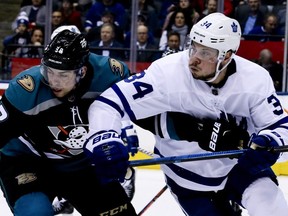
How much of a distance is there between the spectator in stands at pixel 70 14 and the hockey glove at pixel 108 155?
3842 mm

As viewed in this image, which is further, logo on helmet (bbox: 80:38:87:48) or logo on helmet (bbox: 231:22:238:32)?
logo on helmet (bbox: 80:38:87:48)

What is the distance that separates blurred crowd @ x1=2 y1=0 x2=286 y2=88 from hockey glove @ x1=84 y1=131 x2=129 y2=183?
3.40 metres

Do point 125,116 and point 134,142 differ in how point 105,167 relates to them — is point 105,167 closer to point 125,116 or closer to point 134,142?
point 125,116

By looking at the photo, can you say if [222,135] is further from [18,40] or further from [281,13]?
[18,40]

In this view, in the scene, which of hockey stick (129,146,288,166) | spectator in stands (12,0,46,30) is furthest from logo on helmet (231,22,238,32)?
spectator in stands (12,0,46,30)

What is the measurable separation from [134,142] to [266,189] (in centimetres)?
102

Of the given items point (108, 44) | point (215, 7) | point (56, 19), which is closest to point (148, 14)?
point (108, 44)

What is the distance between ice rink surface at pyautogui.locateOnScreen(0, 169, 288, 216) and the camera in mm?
4691

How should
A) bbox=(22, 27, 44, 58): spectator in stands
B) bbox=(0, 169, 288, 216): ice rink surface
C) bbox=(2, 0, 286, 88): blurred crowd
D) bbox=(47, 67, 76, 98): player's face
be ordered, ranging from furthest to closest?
bbox=(22, 27, 44, 58): spectator in stands
bbox=(2, 0, 286, 88): blurred crowd
bbox=(0, 169, 288, 216): ice rink surface
bbox=(47, 67, 76, 98): player's face

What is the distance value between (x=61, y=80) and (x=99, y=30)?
3577 mm

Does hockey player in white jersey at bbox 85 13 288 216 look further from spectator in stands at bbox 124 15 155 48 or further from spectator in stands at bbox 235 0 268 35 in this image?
spectator in stands at bbox 124 15 155 48

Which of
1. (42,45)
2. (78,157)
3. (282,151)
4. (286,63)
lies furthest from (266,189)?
(42,45)

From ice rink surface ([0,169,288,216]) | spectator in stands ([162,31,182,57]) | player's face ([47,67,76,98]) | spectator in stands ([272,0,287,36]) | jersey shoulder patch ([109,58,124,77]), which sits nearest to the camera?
player's face ([47,67,76,98])

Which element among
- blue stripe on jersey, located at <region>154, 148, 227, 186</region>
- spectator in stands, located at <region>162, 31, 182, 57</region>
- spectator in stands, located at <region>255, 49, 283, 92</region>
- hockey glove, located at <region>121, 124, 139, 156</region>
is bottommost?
spectator in stands, located at <region>255, 49, 283, 92</region>
